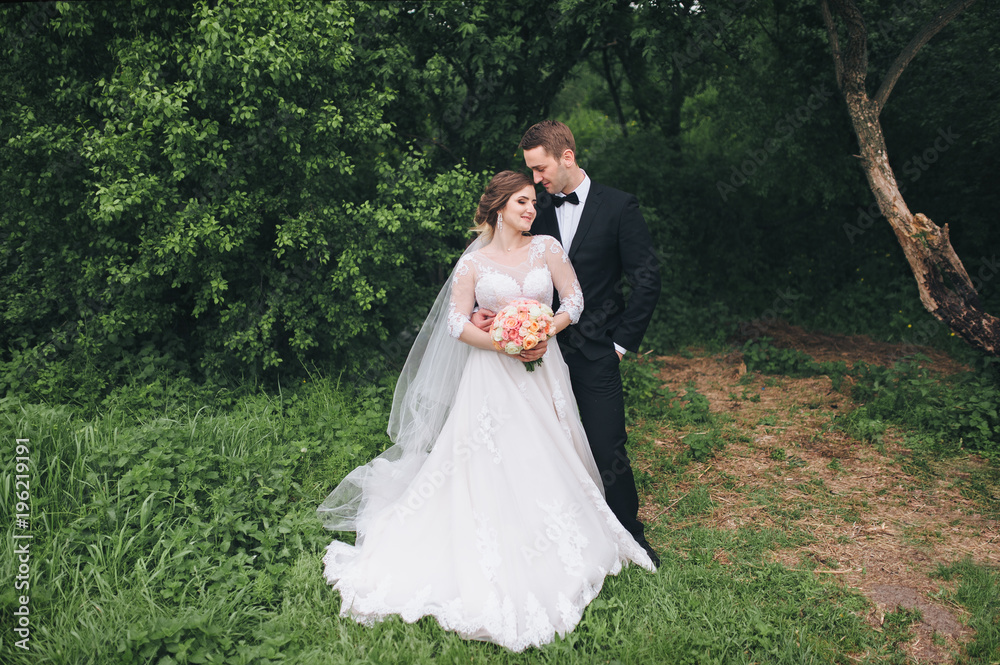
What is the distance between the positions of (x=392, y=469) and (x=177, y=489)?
4.26 feet

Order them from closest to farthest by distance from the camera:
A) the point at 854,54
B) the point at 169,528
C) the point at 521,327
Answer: the point at 521,327 < the point at 169,528 < the point at 854,54

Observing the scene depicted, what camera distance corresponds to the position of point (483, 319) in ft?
12.2

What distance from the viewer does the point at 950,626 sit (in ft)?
10.8

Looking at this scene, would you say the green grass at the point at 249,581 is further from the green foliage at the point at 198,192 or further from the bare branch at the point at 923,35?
the bare branch at the point at 923,35

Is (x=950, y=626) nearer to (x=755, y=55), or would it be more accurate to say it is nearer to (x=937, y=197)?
(x=755, y=55)

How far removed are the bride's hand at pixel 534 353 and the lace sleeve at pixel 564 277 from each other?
26 cm

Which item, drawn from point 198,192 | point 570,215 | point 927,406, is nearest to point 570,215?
point 570,215

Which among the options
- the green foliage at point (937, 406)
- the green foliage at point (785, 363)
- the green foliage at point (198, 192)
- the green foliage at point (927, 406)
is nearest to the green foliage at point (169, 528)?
the green foliage at point (198, 192)

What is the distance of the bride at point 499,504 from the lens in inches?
128

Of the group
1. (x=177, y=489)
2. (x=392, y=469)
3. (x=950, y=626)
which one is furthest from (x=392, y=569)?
(x=950, y=626)

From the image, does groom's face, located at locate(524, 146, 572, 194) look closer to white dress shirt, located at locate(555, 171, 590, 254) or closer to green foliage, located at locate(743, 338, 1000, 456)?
white dress shirt, located at locate(555, 171, 590, 254)

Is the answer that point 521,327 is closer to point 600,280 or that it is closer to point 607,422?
point 600,280

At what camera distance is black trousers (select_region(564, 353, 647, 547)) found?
12.3 ft

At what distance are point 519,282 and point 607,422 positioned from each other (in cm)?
96
